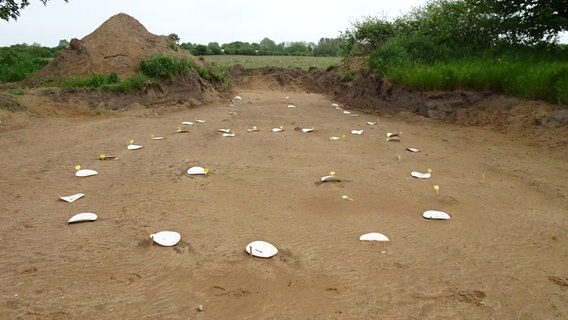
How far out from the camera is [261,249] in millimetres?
3613

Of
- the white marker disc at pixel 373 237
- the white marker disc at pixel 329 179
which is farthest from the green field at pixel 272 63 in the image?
the white marker disc at pixel 373 237

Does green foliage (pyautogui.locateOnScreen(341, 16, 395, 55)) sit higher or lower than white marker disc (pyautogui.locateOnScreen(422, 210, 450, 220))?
higher

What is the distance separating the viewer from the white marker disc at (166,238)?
3.70m

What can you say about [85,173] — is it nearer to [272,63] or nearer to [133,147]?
[133,147]

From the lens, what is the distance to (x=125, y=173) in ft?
18.9

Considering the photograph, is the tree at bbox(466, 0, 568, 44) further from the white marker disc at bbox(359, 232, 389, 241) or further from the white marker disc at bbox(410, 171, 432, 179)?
the white marker disc at bbox(359, 232, 389, 241)

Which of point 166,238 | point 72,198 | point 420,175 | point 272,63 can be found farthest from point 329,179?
point 272,63

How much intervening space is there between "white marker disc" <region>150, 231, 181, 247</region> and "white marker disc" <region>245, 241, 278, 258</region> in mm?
614

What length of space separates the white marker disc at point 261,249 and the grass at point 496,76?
6844 mm

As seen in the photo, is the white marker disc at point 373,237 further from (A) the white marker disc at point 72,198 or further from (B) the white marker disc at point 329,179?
(A) the white marker disc at point 72,198

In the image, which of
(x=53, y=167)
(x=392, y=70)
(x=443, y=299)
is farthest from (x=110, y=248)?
(x=392, y=70)

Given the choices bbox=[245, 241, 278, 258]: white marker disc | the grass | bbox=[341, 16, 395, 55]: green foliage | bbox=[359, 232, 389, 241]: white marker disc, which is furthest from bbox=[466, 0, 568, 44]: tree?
bbox=[245, 241, 278, 258]: white marker disc

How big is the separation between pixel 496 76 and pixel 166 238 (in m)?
8.57

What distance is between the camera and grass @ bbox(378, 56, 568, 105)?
8352 mm
